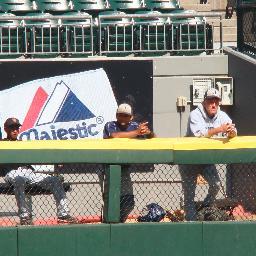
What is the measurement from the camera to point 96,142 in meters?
8.53

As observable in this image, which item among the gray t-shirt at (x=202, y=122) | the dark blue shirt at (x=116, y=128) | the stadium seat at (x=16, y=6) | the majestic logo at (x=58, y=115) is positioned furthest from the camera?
the stadium seat at (x=16, y=6)

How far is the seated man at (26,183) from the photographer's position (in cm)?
844

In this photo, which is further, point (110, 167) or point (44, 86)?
point (44, 86)

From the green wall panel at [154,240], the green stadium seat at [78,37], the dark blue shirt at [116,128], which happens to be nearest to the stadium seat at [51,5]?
the green stadium seat at [78,37]

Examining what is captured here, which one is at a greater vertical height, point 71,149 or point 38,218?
point 71,149

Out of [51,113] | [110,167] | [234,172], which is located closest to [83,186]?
[110,167]

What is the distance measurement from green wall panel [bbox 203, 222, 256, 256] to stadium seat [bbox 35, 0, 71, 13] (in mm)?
8856

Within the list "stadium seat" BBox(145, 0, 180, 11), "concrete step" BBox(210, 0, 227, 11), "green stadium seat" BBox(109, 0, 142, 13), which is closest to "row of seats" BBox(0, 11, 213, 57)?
"green stadium seat" BBox(109, 0, 142, 13)

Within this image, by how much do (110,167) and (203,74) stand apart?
735 cm

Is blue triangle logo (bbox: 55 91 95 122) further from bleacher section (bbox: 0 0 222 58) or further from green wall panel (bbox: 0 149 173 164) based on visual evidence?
green wall panel (bbox: 0 149 173 164)

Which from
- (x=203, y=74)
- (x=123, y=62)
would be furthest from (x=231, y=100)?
(x=123, y=62)

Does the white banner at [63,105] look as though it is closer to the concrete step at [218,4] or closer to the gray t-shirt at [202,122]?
the concrete step at [218,4]

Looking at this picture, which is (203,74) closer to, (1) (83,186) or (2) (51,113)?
(2) (51,113)

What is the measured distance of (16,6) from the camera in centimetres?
1681
